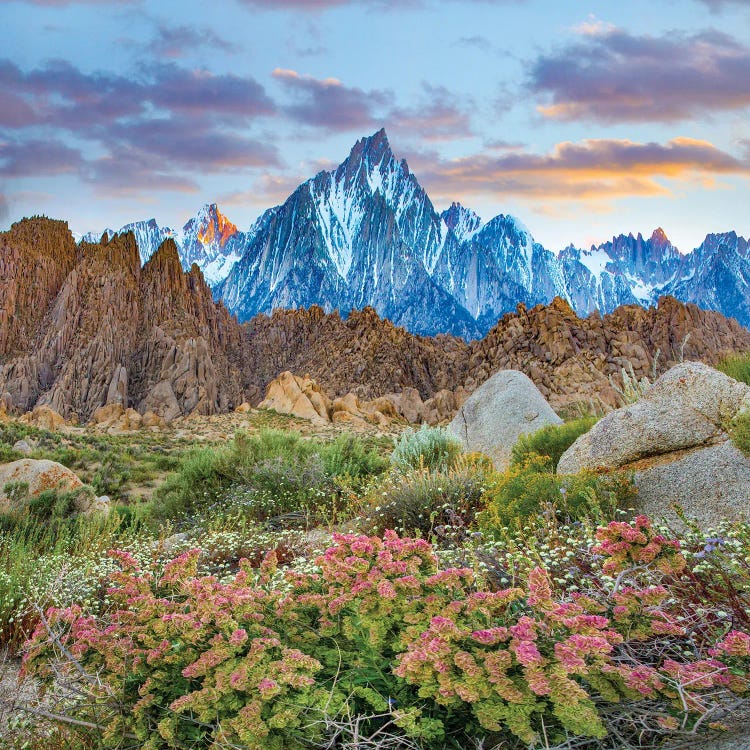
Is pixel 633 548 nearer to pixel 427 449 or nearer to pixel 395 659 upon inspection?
pixel 395 659

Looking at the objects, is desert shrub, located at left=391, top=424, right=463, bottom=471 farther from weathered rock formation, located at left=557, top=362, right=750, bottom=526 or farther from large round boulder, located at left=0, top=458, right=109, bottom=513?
large round boulder, located at left=0, top=458, right=109, bottom=513

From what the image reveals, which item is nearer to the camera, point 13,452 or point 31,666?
point 31,666

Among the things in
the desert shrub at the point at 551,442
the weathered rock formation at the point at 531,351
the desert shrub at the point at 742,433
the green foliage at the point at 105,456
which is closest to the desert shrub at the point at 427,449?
the desert shrub at the point at 551,442

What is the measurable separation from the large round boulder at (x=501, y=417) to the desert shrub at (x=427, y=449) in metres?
0.71

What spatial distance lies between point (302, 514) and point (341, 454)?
278cm

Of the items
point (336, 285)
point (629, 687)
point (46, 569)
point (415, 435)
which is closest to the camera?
point (629, 687)

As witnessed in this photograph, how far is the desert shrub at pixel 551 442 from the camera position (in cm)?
958

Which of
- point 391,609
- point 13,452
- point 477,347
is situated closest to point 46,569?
point 391,609

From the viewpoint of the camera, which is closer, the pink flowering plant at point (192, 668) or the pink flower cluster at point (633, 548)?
the pink flowering plant at point (192, 668)

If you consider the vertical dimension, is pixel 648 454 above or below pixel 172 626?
above

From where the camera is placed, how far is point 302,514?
10062 mm

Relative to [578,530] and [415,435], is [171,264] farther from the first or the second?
[578,530]

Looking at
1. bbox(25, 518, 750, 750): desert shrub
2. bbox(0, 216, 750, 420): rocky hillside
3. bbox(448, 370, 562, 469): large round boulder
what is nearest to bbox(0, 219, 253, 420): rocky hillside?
bbox(0, 216, 750, 420): rocky hillside

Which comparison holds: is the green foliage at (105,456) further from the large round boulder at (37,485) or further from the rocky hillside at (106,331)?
the rocky hillside at (106,331)
